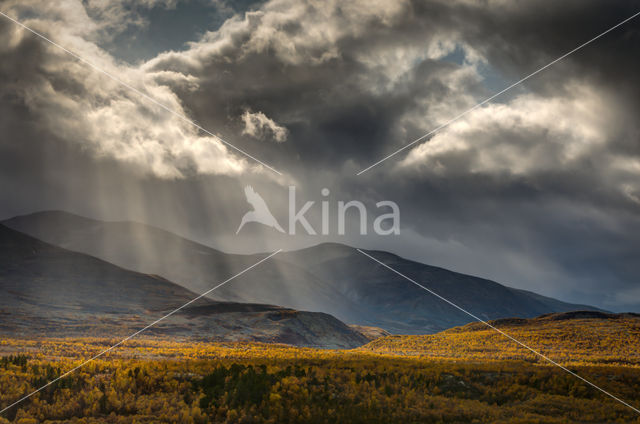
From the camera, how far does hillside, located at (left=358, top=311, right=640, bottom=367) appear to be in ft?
129

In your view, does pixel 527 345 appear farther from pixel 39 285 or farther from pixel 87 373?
pixel 39 285

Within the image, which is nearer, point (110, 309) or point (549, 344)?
point (549, 344)

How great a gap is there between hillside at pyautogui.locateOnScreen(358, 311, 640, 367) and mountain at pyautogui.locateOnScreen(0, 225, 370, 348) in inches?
1315

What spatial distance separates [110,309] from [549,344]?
102812 mm

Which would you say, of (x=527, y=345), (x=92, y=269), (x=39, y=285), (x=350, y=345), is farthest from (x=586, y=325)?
(x=92, y=269)

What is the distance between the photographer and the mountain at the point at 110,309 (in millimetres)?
74312

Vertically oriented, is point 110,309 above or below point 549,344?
below

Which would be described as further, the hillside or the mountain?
the mountain

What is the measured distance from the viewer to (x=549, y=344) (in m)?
49.7

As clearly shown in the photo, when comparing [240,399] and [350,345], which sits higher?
[240,399]

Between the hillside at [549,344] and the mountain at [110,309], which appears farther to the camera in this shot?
the mountain at [110,309]

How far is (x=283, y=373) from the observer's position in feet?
64.9

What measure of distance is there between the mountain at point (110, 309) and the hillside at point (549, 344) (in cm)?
3341

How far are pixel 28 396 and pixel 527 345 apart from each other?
Answer: 50.4 m
